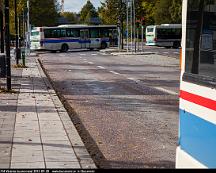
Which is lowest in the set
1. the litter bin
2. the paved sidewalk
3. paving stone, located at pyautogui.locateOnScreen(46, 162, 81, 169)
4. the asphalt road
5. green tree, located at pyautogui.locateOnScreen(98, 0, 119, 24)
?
the asphalt road

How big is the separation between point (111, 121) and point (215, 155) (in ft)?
22.8

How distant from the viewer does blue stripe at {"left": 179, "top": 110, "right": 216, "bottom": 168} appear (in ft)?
14.9

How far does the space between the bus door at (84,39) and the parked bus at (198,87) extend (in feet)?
176

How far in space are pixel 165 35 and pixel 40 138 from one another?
60.1 metres

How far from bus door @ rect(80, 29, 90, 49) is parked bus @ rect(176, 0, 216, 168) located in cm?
5370

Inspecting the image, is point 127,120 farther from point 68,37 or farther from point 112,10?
point 112,10

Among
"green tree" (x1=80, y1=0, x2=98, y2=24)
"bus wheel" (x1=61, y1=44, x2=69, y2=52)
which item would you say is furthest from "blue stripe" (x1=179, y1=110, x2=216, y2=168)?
"green tree" (x1=80, y1=0, x2=98, y2=24)

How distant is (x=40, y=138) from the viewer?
8711mm

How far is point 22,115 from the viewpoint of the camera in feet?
37.1

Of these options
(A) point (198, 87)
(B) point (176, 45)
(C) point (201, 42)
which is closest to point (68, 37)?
(B) point (176, 45)

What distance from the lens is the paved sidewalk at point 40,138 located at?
6996 mm

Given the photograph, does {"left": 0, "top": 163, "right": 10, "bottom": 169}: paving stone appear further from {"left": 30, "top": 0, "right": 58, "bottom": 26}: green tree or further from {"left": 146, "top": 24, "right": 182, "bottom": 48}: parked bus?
{"left": 30, "top": 0, "right": 58, "bottom": 26}: green tree

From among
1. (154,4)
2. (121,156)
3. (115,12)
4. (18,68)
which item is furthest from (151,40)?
(121,156)

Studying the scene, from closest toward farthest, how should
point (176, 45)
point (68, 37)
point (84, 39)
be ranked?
1. point (68, 37)
2. point (84, 39)
3. point (176, 45)
